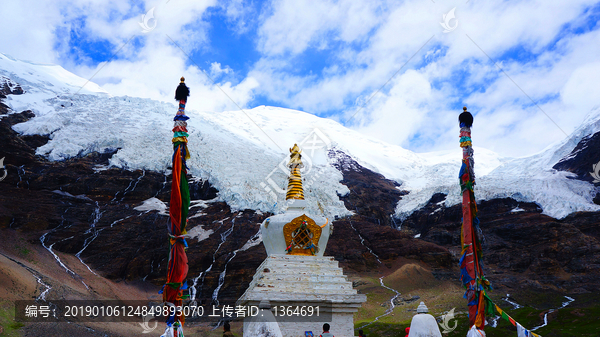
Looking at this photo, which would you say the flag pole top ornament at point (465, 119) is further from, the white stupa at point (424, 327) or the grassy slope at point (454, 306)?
the grassy slope at point (454, 306)

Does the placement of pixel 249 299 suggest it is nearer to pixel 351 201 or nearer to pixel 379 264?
pixel 379 264

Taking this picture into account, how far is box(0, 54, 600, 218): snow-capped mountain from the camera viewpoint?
58.0 m

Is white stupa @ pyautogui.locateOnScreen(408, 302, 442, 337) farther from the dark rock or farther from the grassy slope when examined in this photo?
the dark rock

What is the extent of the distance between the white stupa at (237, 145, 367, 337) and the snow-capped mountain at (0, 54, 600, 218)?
35.4 metres

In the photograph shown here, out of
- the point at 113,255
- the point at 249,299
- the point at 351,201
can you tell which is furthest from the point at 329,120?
the point at 249,299

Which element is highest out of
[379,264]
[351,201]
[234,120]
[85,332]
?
[234,120]

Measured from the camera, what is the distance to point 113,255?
152 ft

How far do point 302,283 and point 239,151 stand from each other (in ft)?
180

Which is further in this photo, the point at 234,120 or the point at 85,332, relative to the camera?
the point at 234,120

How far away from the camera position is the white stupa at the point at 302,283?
510 inches

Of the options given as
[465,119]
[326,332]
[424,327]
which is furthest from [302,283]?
[424,327]

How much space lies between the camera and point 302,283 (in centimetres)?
1360

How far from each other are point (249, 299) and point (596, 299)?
1401 inches

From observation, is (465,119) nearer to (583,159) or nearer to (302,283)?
(302,283)
